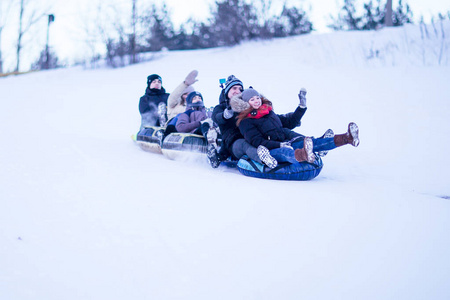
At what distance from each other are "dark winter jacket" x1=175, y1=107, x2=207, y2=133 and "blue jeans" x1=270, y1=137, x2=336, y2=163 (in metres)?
1.69

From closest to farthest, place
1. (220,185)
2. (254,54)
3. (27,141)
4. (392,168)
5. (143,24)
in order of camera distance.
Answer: (220,185) < (392,168) < (27,141) < (254,54) < (143,24)

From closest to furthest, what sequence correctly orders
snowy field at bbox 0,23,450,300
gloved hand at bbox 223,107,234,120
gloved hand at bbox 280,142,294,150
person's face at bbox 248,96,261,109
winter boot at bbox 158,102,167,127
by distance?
snowy field at bbox 0,23,450,300 → gloved hand at bbox 280,142,294,150 → person's face at bbox 248,96,261,109 → gloved hand at bbox 223,107,234,120 → winter boot at bbox 158,102,167,127

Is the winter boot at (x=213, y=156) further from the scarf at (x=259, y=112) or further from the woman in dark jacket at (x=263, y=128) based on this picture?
the scarf at (x=259, y=112)

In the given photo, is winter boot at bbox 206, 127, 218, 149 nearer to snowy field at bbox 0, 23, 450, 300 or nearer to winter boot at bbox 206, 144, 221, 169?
winter boot at bbox 206, 144, 221, 169

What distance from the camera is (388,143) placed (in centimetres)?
562

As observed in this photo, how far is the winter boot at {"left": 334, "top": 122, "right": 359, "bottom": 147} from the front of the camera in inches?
130

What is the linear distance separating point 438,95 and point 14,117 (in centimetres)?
860

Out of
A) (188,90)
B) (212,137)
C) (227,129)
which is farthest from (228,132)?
(188,90)

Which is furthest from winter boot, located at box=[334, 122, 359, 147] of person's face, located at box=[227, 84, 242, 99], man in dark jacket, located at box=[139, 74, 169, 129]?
man in dark jacket, located at box=[139, 74, 169, 129]

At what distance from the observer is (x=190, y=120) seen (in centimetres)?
541

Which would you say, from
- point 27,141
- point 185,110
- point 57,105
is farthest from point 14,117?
point 185,110

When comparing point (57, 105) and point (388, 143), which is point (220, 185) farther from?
point (57, 105)

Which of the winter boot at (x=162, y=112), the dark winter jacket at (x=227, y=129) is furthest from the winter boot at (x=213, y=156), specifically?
the winter boot at (x=162, y=112)

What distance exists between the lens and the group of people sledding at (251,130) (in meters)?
3.64
